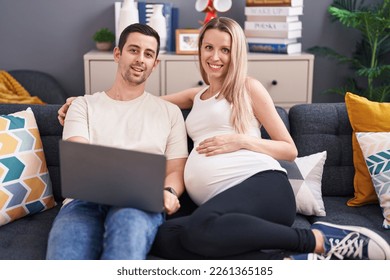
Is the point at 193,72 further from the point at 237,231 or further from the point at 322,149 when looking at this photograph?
the point at 237,231

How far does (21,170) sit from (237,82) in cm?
83

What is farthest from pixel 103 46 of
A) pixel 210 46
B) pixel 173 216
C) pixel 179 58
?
pixel 173 216

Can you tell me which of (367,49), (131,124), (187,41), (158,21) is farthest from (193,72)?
(131,124)

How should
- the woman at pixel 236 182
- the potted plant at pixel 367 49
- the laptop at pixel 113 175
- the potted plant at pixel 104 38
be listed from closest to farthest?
the laptop at pixel 113 175
the woman at pixel 236 182
the potted plant at pixel 367 49
the potted plant at pixel 104 38

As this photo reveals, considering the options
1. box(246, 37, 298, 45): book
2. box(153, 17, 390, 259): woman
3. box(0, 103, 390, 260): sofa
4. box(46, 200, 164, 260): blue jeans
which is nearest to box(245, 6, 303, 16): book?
box(246, 37, 298, 45): book

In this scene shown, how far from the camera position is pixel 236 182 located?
1.92 metres

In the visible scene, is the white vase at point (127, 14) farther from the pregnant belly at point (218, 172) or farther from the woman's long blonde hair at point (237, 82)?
the pregnant belly at point (218, 172)

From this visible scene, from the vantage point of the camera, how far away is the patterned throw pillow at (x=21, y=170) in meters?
1.96

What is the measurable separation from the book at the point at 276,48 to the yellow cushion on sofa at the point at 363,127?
3.97 feet

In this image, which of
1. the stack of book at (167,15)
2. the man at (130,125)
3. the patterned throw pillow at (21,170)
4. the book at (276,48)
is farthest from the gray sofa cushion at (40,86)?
the man at (130,125)

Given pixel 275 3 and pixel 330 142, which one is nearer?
pixel 330 142

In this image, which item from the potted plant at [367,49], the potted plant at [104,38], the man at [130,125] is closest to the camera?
the man at [130,125]

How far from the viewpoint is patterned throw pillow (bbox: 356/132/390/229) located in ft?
6.67

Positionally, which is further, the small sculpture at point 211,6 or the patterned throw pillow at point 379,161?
the small sculpture at point 211,6
